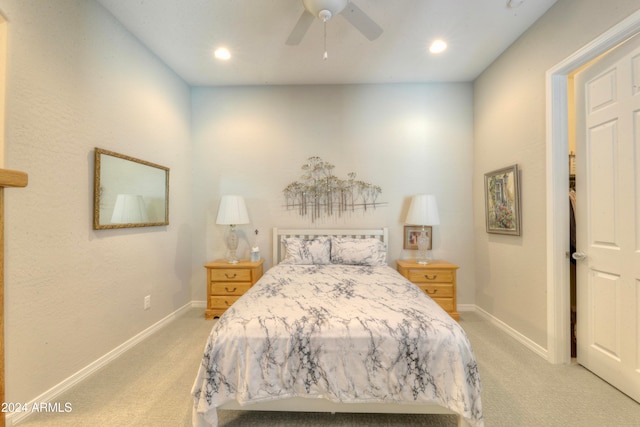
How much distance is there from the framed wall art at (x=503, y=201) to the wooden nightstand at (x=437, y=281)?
0.67 m

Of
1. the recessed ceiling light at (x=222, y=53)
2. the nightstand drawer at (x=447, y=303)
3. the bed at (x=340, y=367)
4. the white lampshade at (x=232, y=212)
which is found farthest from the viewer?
the white lampshade at (x=232, y=212)

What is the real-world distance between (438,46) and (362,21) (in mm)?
909

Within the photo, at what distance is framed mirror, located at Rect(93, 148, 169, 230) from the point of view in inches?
84.6

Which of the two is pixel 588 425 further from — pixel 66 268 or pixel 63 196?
pixel 63 196

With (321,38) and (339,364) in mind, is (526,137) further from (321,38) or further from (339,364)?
(339,364)

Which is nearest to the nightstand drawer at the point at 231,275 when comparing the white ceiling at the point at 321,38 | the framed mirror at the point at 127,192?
the framed mirror at the point at 127,192

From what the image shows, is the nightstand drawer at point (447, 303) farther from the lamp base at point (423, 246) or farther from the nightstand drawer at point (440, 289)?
the lamp base at point (423, 246)

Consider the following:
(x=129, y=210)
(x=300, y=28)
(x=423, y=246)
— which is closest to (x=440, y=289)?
(x=423, y=246)

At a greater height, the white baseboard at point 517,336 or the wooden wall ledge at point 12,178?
the wooden wall ledge at point 12,178

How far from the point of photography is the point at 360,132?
349 centimetres

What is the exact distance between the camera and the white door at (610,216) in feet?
5.67

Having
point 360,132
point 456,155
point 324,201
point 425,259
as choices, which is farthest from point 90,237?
point 456,155

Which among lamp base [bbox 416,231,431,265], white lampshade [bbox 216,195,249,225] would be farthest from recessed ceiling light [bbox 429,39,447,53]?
white lampshade [bbox 216,195,249,225]

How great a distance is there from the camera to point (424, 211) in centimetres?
312
